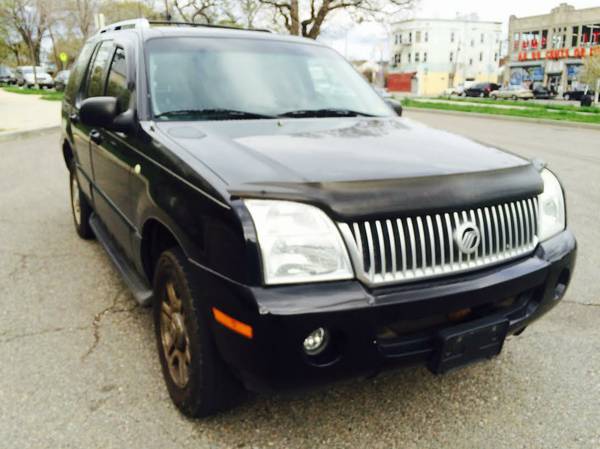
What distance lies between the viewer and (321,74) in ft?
12.6

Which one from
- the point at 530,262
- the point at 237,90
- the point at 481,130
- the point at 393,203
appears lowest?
the point at 481,130

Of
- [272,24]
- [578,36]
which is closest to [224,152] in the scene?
[272,24]

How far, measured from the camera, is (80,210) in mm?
5148

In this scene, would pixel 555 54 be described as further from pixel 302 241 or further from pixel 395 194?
pixel 302 241

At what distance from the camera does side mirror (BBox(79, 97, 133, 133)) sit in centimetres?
301

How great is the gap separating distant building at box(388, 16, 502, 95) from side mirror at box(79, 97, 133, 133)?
81.8 m

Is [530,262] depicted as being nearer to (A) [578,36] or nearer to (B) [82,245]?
(B) [82,245]

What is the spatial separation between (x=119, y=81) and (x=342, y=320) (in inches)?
91.2

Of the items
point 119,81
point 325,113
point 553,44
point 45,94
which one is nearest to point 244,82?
point 325,113

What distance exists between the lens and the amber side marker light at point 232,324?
2.01 metres

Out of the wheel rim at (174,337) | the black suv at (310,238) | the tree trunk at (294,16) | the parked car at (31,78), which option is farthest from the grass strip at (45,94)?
the wheel rim at (174,337)

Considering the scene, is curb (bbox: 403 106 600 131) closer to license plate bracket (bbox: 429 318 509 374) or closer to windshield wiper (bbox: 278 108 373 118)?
windshield wiper (bbox: 278 108 373 118)

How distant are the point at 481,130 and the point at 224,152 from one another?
47.7 ft

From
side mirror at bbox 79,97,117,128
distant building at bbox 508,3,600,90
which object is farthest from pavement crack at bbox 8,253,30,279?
distant building at bbox 508,3,600,90
